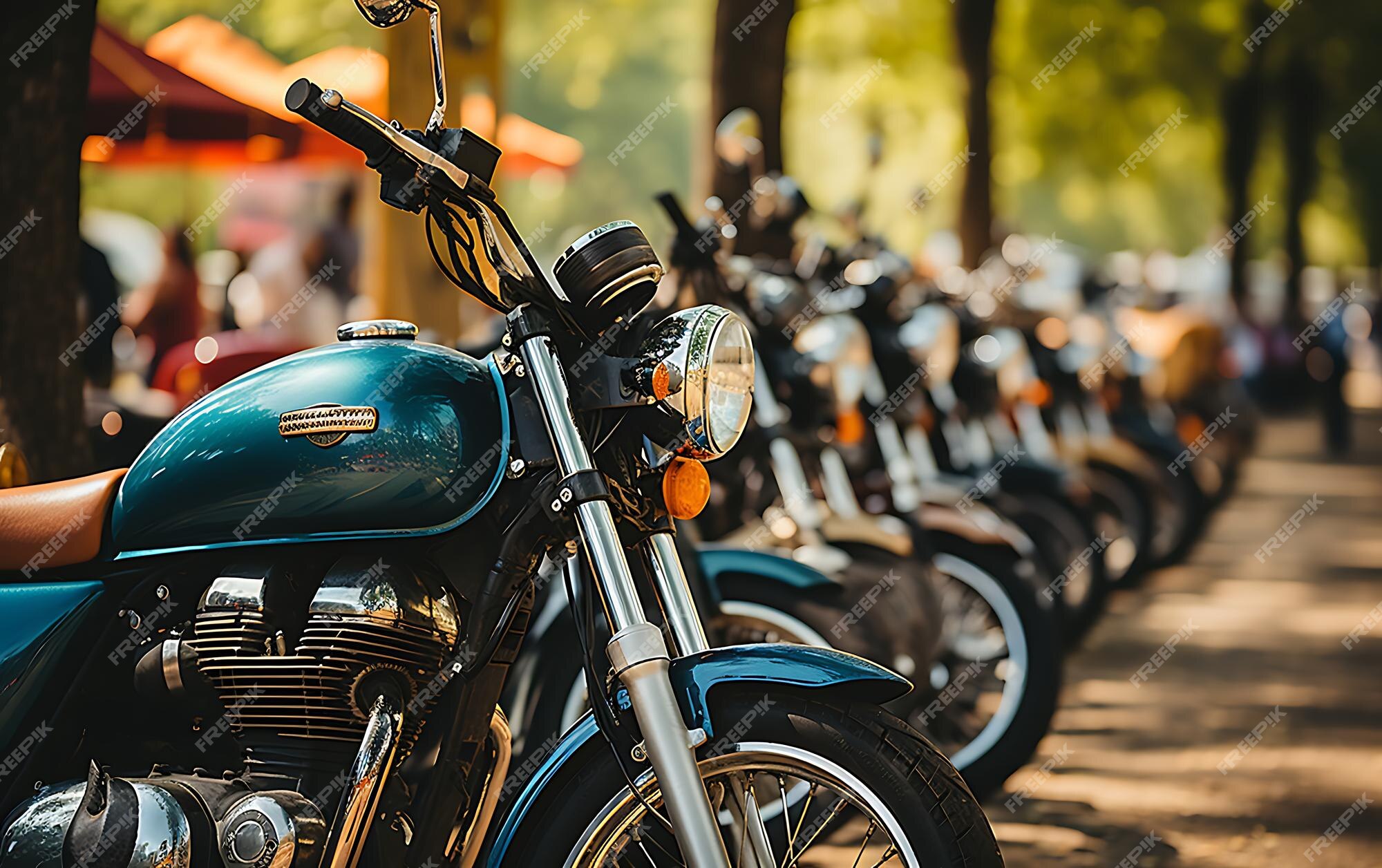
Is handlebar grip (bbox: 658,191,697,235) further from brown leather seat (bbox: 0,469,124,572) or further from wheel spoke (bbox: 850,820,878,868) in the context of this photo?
wheel spoke (bbox: 850,820,878,868)

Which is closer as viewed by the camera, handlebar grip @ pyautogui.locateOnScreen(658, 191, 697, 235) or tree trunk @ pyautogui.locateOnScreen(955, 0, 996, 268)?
handlebar grip @ pyautogui.locateOnScreen(658, 191, 697, 235)

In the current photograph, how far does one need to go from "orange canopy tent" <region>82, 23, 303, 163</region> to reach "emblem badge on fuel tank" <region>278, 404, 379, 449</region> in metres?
4.83

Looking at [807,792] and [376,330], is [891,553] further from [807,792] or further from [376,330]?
[376,330]

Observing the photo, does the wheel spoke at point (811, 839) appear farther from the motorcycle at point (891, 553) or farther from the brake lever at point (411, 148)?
the motorcycle at point (891, 553)

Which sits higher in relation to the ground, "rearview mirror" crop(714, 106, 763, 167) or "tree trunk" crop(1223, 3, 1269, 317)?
"tree trunk" crop(1223, 3, 1269, 317)

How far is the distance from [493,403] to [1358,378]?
3287 cm

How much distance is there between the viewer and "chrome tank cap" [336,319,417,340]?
286 centimetres

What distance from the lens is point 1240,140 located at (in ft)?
77.0

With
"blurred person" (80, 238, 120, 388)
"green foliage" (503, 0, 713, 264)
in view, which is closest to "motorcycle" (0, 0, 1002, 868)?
"blurred person" (80, 238, 120, 388)

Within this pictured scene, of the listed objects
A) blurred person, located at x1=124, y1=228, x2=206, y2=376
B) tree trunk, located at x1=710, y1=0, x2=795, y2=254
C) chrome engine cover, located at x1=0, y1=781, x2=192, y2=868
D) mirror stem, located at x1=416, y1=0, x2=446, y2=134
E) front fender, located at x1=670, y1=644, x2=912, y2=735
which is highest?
blurred person, located at x1=124, y1=228, x2=206, y2=376

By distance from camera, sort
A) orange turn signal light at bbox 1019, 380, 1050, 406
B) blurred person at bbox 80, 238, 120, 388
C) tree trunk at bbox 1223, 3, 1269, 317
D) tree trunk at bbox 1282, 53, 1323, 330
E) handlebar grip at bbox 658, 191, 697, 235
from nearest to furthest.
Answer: handlebar grip at bbox 658, 191, 697, 235
blurred person at bbox 80, 238, 120, 388
orange turn signal light at bbox 1019, 380, 1050, 406
tree trunk at bbox 1223, 3, 1269, 317
tree trunk at bbox 1282, 53, 1323, 330

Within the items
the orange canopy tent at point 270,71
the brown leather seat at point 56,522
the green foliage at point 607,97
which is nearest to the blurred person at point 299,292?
the orange canopy tent at point 270,71

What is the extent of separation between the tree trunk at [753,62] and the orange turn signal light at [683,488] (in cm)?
577

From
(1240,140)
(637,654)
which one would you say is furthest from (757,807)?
(1240,140)
